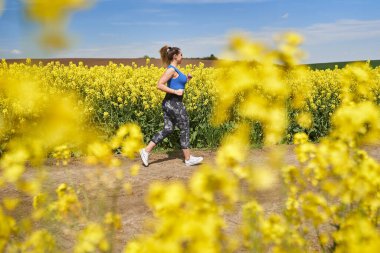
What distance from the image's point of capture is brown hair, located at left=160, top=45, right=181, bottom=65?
20.8ft

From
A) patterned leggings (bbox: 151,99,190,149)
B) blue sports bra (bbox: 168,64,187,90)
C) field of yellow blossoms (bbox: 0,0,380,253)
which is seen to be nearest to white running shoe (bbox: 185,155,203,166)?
patterned leggings (bbox: 151,99,190,149)

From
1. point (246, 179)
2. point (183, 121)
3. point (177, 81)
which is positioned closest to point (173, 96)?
point (177, 81)

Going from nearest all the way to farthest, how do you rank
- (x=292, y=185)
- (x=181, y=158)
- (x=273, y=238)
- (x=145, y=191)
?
(x=273, y=238), (x=292, y=185), (x=145, y=191), (x=181, y=158)

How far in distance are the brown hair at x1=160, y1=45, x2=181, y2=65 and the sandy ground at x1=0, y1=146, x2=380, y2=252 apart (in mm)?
1526

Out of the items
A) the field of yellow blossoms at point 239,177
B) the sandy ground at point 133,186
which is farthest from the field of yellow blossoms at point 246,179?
the sandy ground at point 133,186

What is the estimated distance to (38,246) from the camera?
247 centimetres

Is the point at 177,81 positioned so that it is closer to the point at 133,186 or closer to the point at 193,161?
the point at 193,161

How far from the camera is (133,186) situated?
5715 mm

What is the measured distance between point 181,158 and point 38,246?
4893 millimetres

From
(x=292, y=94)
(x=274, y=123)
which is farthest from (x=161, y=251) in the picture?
(x=292, y=94)

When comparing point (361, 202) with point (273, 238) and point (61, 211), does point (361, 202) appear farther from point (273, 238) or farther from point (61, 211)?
point (61, 211)

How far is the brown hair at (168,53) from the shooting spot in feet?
20.8

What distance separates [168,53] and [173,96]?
593 millimetres

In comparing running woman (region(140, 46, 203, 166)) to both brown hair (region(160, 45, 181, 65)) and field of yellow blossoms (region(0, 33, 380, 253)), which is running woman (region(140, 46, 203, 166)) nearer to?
brown hair (region(160, 45, 181, 65))
